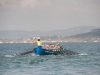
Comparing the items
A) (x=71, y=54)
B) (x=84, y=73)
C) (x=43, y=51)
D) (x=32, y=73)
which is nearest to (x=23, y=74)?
(x=32, y=73)

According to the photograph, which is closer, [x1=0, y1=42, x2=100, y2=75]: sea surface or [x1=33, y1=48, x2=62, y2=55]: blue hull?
[x1=0, y1=42, x2=100, y2=75]: sea surface

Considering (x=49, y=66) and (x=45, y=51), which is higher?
(x=45, y=51)

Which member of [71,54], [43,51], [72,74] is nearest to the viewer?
[72,74]

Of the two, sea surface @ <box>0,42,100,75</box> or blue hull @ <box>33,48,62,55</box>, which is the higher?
blue hull @ <box>33,48,62,55</box>

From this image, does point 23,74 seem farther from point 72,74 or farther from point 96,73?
point 96,73

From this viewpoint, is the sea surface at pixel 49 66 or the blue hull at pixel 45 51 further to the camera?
the blue hull at pixel 45 51

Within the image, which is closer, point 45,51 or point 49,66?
point 49,66

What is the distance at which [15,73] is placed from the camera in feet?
127

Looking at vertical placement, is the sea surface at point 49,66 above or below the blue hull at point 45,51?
below

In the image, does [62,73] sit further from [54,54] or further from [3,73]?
[54,54]

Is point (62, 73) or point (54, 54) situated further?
point (54, 54)

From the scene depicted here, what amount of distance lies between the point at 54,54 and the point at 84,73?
29.8 meters

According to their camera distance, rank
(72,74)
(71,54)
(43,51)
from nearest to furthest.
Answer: (72,74), (43,51), (71,54)

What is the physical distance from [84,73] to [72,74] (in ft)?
5.54
